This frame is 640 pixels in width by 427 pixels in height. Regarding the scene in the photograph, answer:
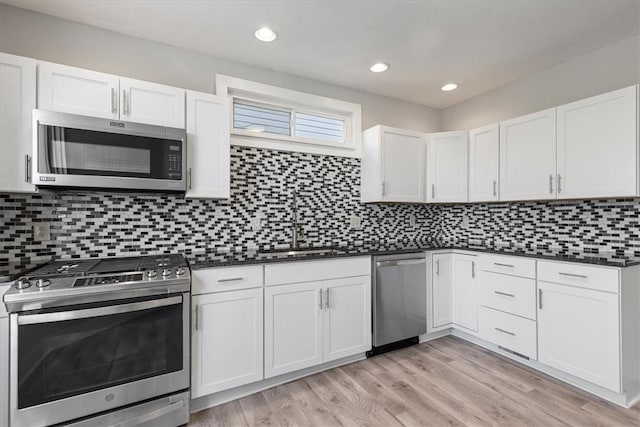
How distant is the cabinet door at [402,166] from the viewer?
314cm

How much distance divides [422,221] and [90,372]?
3.43 meters

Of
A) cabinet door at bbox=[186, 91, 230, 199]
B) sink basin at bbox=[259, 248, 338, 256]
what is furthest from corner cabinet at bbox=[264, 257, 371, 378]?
cabinet door at bbox=[186, 91, 230, 199]

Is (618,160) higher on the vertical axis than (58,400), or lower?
higher

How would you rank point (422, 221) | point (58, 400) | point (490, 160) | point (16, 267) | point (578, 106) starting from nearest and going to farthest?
point (58, 400), point (16, 267), point (578, 106), point (490, 160), point (422, 221)

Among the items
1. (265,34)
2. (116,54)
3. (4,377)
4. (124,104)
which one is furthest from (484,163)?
(4,377)

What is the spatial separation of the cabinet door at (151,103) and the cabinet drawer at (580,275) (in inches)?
120

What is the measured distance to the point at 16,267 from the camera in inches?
74.4

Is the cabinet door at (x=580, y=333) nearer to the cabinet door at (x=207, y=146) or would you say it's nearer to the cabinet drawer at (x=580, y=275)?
the cabinet drawer at (x=580, y=275)

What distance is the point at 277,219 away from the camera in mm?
2893

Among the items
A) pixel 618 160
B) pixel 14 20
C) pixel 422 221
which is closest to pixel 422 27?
pixel 618 160

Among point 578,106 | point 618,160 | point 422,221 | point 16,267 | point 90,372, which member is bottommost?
point 90,372

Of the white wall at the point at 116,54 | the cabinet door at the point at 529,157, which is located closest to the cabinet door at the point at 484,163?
the cabinet door at the point at 529,157

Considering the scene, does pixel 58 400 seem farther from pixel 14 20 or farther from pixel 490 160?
pixel 490 160

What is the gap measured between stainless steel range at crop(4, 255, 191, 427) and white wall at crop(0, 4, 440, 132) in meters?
1.50
